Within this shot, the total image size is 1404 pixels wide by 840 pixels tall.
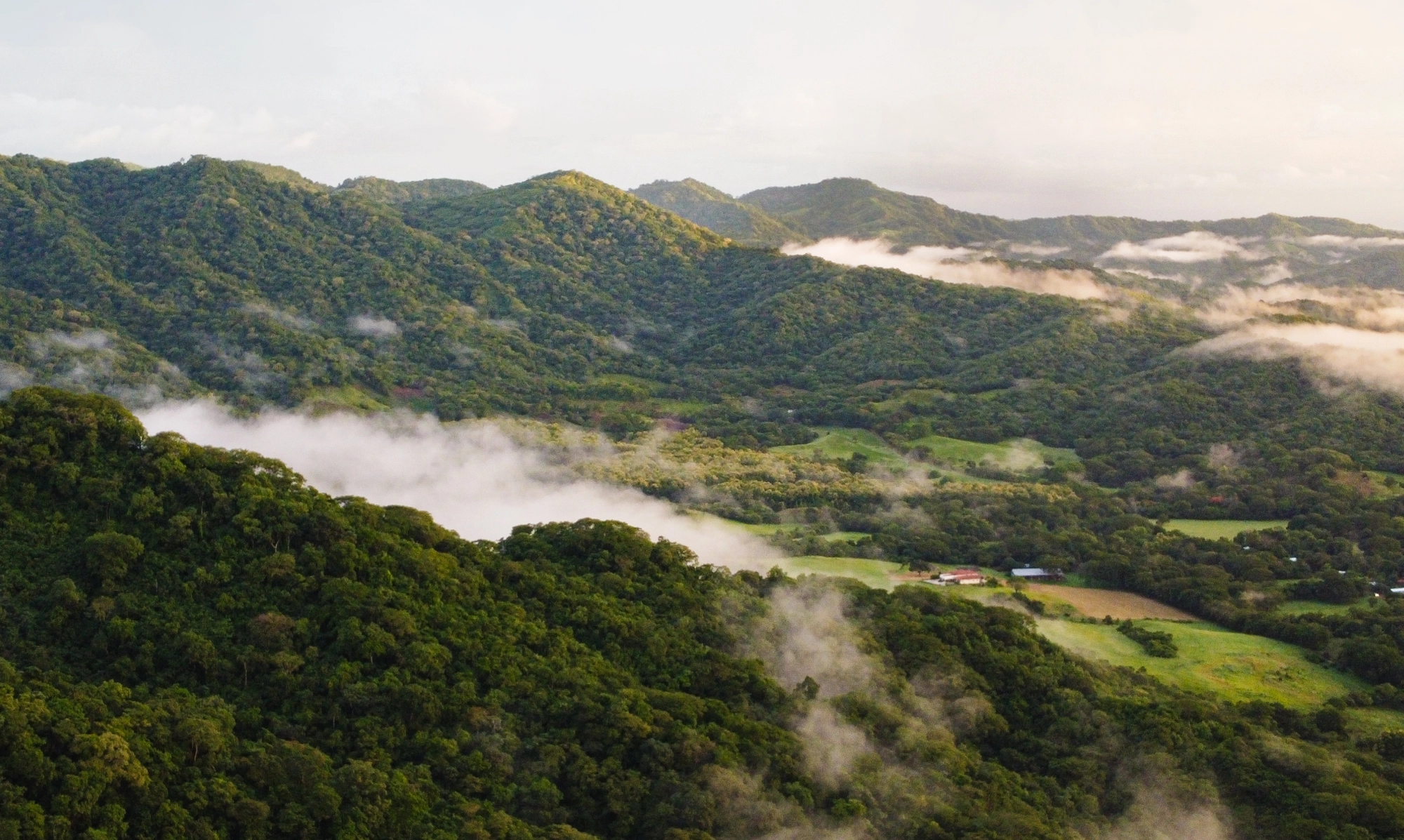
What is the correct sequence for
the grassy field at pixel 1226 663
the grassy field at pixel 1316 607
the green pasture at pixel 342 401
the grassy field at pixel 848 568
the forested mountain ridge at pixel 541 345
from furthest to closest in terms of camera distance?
the green pasture at pixel 342 401
the forested mountain ridge at pixel 541 345
the grassy field at pixel 848 568
the grassy field at pixel 1316 607
the grassy field at pixel 1226 663

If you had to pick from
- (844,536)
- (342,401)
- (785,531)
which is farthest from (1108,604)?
(342,401)

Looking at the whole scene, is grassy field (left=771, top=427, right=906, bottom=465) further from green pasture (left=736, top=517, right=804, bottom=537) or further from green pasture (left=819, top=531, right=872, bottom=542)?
green pasture (left=736, top=517, right=804, bottom=537)

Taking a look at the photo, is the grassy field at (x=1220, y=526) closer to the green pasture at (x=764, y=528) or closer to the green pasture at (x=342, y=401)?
the green pasture at (x=764, y=528)

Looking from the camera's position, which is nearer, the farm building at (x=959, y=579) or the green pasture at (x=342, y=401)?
the farm building at (x=959, y=579)

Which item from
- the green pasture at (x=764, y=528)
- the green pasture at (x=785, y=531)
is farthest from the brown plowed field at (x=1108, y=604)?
the green pasture at (x=764, y=528)

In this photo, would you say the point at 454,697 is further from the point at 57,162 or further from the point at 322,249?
the point at 57,162

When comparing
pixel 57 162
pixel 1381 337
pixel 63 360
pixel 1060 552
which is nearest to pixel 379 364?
pixel 63 360
